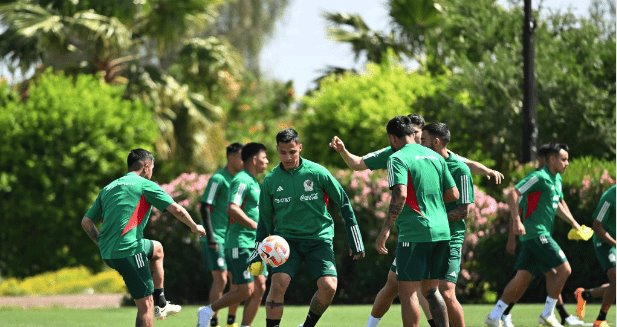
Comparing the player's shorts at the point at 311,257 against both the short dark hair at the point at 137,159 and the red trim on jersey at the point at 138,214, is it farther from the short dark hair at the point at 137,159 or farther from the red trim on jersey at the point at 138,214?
the short dark hair at the point at 137,159

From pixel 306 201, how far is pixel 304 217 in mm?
158

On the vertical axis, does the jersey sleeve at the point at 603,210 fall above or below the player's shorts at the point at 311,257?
above

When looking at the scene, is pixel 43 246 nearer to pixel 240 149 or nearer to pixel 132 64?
pixel 132 64

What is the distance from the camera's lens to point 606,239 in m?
15.0

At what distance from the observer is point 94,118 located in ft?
101

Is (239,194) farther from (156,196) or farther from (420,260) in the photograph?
(420,260)

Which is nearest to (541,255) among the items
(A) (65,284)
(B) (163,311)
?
(B) (163,311)

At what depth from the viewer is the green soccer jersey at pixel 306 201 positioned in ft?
39.0

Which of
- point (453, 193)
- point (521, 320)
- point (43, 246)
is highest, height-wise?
point (453, 193)

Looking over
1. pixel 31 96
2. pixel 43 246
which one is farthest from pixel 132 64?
pixel 43 246

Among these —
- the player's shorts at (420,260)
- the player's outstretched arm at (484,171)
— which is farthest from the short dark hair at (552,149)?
the player's shorts at (420,260)

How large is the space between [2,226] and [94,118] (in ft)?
10.8

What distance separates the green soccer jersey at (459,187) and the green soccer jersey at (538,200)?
2779mm

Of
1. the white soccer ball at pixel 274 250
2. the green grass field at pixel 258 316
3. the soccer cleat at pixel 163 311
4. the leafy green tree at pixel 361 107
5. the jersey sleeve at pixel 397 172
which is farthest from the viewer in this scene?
the leafy green tree at pixel 361 107
